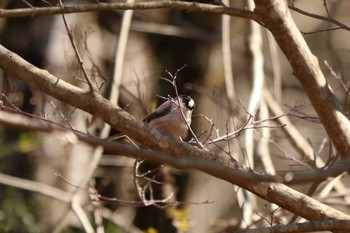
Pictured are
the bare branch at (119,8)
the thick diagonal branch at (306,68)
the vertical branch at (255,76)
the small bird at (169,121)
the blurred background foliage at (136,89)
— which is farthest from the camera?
the blurred background foliage at (136,89)

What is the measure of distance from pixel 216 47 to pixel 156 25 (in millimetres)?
844

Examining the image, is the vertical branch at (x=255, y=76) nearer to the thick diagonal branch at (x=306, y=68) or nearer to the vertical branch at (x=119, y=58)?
the vertical branch at (x=119, y=58)

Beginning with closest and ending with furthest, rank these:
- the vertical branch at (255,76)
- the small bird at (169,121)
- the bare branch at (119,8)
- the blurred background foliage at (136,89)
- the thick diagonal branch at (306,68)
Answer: the bare branch at (119,8)
the thick diagonal branch at (306,68)
the small bird at (169,121)
the vertical branch at (255,76)
the blurred background foliage at (136,89)

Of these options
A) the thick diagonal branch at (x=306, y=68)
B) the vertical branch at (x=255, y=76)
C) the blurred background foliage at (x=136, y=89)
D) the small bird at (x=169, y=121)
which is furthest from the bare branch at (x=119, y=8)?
the blurred background foliage at (x=136, y=89)

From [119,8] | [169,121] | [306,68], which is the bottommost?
[169,121]

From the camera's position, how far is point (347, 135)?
4109mm

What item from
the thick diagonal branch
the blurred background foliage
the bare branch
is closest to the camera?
the bare branch

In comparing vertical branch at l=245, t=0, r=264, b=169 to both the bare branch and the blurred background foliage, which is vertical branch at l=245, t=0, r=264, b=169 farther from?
the bare branch

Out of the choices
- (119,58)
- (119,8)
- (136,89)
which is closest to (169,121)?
(119,8)

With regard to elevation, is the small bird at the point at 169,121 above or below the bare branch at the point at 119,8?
below

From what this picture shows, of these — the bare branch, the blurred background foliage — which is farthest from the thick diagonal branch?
the blurred background foliage

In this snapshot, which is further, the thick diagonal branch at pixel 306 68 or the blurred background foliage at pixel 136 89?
the blurred background foliage at pixel 136 89

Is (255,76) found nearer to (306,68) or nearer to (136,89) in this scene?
(136,89)

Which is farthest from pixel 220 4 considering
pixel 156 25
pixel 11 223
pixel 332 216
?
pixel 156 25
